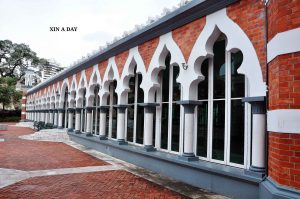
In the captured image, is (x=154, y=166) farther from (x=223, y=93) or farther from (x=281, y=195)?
(x=281, y=195)

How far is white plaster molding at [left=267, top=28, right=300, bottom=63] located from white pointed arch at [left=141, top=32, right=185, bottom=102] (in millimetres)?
3145

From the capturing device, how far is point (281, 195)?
12.1 feet

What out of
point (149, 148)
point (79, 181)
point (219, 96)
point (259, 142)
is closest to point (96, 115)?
point (149, 148)

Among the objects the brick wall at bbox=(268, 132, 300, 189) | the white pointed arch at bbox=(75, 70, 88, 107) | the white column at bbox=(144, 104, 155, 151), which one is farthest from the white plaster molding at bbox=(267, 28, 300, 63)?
the white pointed arch at bbox=(75, 70, 88, 107)

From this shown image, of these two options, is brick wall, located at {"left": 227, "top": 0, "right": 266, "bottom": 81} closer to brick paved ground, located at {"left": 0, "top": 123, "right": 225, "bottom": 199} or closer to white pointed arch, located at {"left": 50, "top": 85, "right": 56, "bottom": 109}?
brick paved ground, located at {"left": 0, "top": 123, "right": 225, "bottom": 199}

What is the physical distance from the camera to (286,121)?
148 inches

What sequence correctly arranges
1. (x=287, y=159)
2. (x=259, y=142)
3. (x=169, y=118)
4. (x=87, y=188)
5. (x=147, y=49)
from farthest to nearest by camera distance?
1. (x=147, y=49)
2. (x=169, y=118)
3. (x=87, y=188)
4. (x=259, y=142)
5. (x=287, y=159)

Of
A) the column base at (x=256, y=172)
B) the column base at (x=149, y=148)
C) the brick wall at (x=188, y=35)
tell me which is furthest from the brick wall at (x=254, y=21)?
the column base at (x=149, y=148)

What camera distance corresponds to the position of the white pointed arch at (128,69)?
9.06 m

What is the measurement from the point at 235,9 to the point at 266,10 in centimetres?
97

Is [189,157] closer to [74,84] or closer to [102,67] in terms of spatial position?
[102,67]

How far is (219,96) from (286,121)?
106 inches

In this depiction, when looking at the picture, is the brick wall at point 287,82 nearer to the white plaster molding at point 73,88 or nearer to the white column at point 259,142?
the white column at point 259,142

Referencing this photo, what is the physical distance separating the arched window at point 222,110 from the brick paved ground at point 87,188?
1554mm
